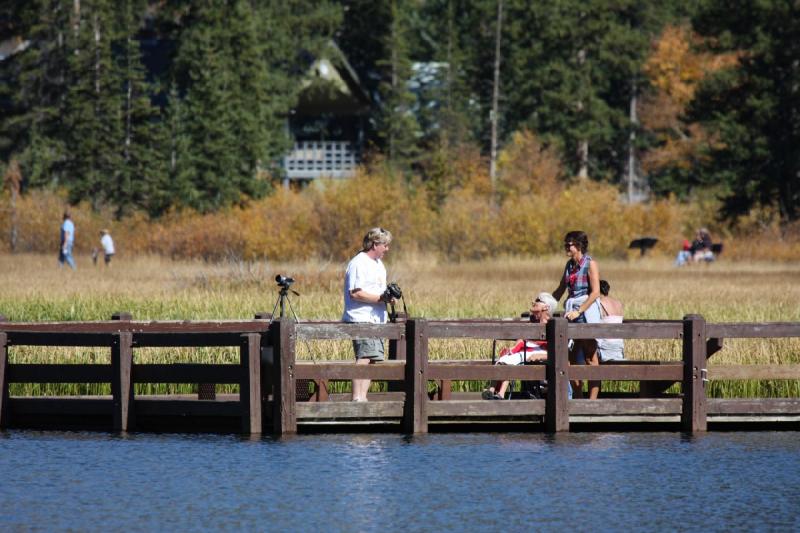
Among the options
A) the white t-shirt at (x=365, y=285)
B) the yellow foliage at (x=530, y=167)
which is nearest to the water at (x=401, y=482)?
the white t-shirt at (x=365, y=285)

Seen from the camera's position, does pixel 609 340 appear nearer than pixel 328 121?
Yes

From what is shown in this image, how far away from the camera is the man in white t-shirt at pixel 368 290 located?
17.4m

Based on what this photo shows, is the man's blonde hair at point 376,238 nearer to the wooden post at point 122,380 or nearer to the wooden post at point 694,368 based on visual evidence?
the wooden post at point 122,380

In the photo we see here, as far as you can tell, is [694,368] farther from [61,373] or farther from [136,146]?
[136,146]

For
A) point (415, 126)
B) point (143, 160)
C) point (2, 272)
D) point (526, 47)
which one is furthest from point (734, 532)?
point (526, 47)

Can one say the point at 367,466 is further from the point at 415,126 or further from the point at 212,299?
the point at 415,126

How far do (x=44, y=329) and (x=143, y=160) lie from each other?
4446cm

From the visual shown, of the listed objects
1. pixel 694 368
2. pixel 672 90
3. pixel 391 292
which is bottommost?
pixel 694 368

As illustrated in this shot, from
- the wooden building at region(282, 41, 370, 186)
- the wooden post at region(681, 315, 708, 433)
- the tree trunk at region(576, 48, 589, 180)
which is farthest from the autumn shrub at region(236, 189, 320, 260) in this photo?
the wooden post at region(681, 315, 708, 433)

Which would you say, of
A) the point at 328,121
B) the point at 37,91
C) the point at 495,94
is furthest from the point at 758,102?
the point at 37,91

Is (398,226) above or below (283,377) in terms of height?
above

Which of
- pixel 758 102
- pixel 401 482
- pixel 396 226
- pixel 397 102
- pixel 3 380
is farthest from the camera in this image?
pixel 397 102

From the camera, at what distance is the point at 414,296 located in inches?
1352

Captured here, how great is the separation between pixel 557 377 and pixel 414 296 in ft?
55.3
